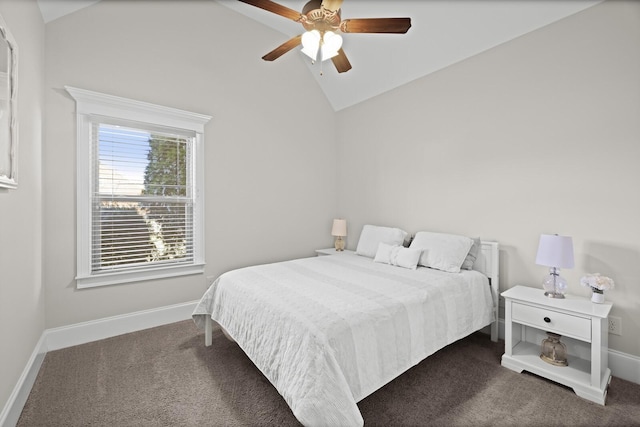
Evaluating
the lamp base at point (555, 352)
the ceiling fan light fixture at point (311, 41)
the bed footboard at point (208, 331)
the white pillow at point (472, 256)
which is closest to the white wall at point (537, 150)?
the white pillow at point (472, 256)

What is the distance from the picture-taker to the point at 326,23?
185 centimetres

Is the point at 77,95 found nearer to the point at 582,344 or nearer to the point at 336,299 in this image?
the point at 336,299

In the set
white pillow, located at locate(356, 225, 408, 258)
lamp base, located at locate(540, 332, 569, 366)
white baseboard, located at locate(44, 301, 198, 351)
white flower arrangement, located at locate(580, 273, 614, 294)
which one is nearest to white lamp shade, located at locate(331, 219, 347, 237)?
white pillow, located at locate(356, 225, 408, 258)

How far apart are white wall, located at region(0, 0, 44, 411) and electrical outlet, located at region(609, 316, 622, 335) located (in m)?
3.88

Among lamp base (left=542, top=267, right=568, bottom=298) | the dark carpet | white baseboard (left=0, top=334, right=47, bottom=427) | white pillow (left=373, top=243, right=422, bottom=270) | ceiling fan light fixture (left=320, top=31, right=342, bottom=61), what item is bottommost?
the dark carpet

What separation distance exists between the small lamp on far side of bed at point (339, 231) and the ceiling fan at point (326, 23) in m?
2.45

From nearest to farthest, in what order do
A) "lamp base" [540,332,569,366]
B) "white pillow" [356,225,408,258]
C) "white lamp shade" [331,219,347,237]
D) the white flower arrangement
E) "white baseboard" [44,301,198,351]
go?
the white flower arrangement
"lamp base" [540,332,569,366]
"white baseboard" [44,301,198,351]
"white pillow" [356,225,408,258]
"white lamp shade" [331,219,347,237]

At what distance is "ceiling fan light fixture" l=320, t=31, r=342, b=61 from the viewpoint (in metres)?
1.92

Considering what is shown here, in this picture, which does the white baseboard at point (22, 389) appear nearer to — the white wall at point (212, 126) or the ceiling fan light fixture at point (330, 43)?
the white wall at point (212, 126)

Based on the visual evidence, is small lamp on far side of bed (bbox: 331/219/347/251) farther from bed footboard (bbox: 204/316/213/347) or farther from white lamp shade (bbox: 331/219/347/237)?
bed footboard (bbox: 204/316/213/347)

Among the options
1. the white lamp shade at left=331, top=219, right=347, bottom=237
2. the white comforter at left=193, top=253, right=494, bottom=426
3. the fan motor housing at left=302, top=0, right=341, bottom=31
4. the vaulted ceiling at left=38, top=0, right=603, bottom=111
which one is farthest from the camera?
the white lamp shade at left=331, top=219, right=347, bottom=237

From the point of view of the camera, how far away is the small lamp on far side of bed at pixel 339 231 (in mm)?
4141

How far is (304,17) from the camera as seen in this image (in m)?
1.83

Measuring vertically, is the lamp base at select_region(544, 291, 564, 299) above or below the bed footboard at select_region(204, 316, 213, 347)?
above
